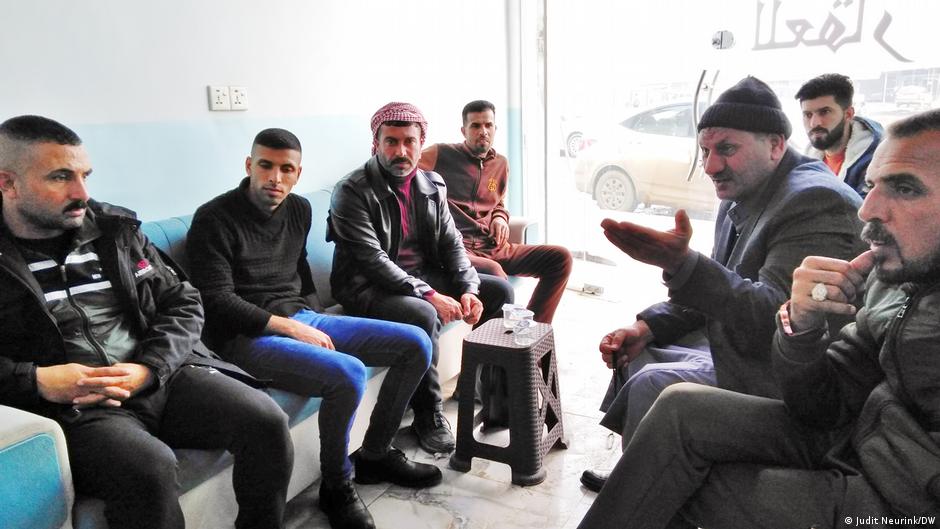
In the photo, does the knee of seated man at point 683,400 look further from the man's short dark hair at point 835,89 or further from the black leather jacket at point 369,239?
the man's short dark hair at point 835,89

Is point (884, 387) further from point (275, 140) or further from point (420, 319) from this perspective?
point (275, 140)

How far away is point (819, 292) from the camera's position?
1.18 m

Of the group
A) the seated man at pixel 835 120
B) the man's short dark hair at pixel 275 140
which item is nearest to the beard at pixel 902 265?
the seated man at pixel 835 120

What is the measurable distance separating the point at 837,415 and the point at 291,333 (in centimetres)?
147

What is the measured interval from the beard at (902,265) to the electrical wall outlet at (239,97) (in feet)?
7.18

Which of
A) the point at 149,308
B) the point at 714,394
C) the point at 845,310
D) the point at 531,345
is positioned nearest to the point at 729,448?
the point at 714,394

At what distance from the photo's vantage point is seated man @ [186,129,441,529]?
186 cm

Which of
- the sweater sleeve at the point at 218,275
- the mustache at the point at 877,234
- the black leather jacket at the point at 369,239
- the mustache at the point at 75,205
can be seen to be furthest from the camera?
the black leather jacket at the point at 369,239

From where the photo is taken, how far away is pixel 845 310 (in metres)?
1.16

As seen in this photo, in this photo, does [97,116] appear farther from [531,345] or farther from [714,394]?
[714,394]

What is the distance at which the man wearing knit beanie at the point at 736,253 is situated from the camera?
1.45m

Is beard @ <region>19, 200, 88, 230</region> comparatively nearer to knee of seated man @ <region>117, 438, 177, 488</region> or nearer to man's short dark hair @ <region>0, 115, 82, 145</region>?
man's short dark hair @ <region>0, 115, 82, 145</region>

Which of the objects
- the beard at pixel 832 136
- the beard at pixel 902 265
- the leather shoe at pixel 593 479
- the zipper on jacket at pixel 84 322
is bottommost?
the leather shoe at pixel 593 479

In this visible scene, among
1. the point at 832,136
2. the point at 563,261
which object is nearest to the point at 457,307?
the point at 563,261
